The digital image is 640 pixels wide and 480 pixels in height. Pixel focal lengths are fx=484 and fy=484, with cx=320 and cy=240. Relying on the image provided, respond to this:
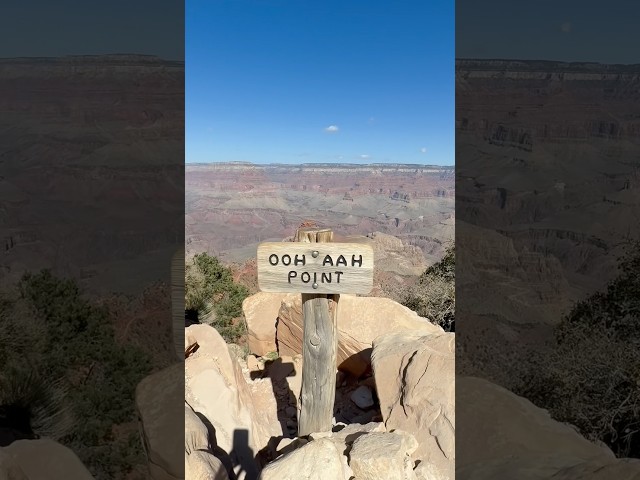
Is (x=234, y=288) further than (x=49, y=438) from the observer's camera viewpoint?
Yes

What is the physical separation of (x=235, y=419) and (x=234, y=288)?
7.38 meters

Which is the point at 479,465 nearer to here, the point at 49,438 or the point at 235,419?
the point at 49,438

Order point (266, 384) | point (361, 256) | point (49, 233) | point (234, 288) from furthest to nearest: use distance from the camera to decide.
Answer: point (234, 288) < point (266, 384) < point (361, 256) < point (49, 233)

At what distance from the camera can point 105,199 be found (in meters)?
2.12

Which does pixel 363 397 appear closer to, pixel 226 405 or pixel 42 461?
pixel 226 405

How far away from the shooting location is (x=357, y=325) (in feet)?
20.9

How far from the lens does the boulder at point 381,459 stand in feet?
9.23

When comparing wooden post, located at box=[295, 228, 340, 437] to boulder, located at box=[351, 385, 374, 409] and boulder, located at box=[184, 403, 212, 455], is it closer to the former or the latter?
boulder, located at box=[184, 403, 212, 455]

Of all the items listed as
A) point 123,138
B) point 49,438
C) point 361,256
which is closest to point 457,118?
point 361,256

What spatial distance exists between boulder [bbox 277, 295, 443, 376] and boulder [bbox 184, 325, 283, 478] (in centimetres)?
138

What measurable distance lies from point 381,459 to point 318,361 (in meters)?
0.94

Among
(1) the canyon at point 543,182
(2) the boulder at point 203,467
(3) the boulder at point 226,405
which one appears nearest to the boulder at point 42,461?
(2) the boulder at point 203,467

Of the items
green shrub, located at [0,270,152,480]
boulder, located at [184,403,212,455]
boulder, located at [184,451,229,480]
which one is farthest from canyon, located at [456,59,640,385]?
boulder, located at [184,403,212,455]

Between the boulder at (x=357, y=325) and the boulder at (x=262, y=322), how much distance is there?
1.41 feet
